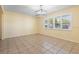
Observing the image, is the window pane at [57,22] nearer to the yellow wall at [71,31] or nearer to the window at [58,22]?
the window at [58,22]

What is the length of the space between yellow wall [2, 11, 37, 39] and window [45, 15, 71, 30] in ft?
4.97

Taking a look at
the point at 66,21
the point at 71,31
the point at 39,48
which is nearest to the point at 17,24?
the point at 66,21

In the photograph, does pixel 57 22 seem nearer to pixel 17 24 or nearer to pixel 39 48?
pixel 17 24

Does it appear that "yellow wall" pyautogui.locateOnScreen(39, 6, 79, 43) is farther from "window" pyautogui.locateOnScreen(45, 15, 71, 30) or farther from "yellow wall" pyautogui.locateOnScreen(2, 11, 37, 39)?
"yellow wall" pyautogui.locateOnScreen(2, 11, 37, 39)

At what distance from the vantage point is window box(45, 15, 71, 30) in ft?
19.9

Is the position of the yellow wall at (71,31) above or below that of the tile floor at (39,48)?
above

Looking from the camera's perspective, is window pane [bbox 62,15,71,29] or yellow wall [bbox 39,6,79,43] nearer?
yellow wall [bbox 39,6,79,43]

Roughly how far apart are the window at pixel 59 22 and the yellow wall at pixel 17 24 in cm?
152

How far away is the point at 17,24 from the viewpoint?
7801 mm

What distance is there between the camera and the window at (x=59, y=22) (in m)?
6.06

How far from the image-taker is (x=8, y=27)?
7000 mm

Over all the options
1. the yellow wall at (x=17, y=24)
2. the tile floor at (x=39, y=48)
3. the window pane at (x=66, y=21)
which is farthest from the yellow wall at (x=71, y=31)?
the yellow wall at (x=17, y=24)

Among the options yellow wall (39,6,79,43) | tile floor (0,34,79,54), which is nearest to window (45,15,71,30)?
yellow wall (39,6,79,43)

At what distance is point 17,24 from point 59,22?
3.14 m
